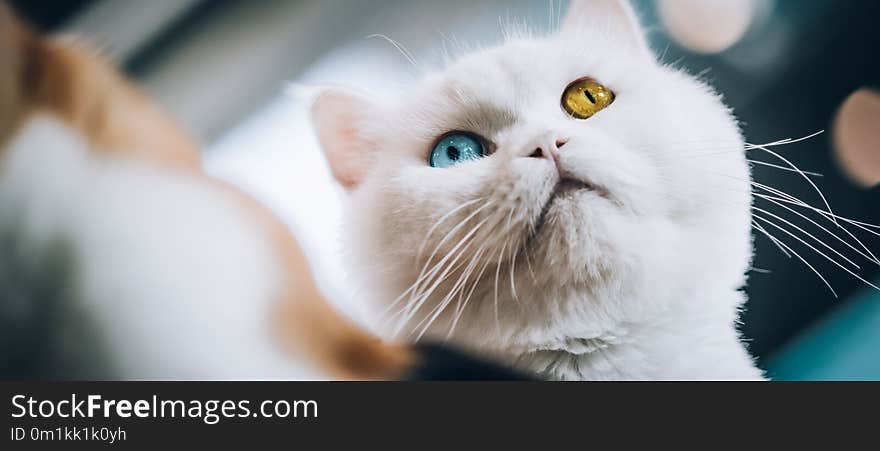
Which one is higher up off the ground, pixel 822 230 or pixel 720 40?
pixel 720 40

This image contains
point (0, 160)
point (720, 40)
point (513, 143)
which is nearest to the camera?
point (513, 143)

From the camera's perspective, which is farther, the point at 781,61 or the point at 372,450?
the point at 781,61

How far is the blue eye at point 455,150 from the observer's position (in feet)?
2.50

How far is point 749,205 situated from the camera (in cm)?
81

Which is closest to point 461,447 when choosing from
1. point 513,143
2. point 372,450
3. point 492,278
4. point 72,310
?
point 372,450

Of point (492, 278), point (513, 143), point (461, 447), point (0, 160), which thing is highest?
point (0, 160)

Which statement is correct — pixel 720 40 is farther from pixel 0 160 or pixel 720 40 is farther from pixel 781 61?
pixel 0 160

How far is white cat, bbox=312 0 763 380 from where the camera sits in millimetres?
677

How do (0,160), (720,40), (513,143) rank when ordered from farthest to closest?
(720,40) → (0,160) → (513,143)

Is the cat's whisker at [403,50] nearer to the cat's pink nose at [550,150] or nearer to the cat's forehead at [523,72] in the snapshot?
the cat's forehead at [523,72]

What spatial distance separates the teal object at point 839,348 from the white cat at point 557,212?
0.08 meters

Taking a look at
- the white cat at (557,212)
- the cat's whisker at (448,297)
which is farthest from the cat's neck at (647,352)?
the cat's whisker at (448,297)

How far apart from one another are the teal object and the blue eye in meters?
0.48

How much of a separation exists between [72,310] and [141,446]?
0.18 metres
